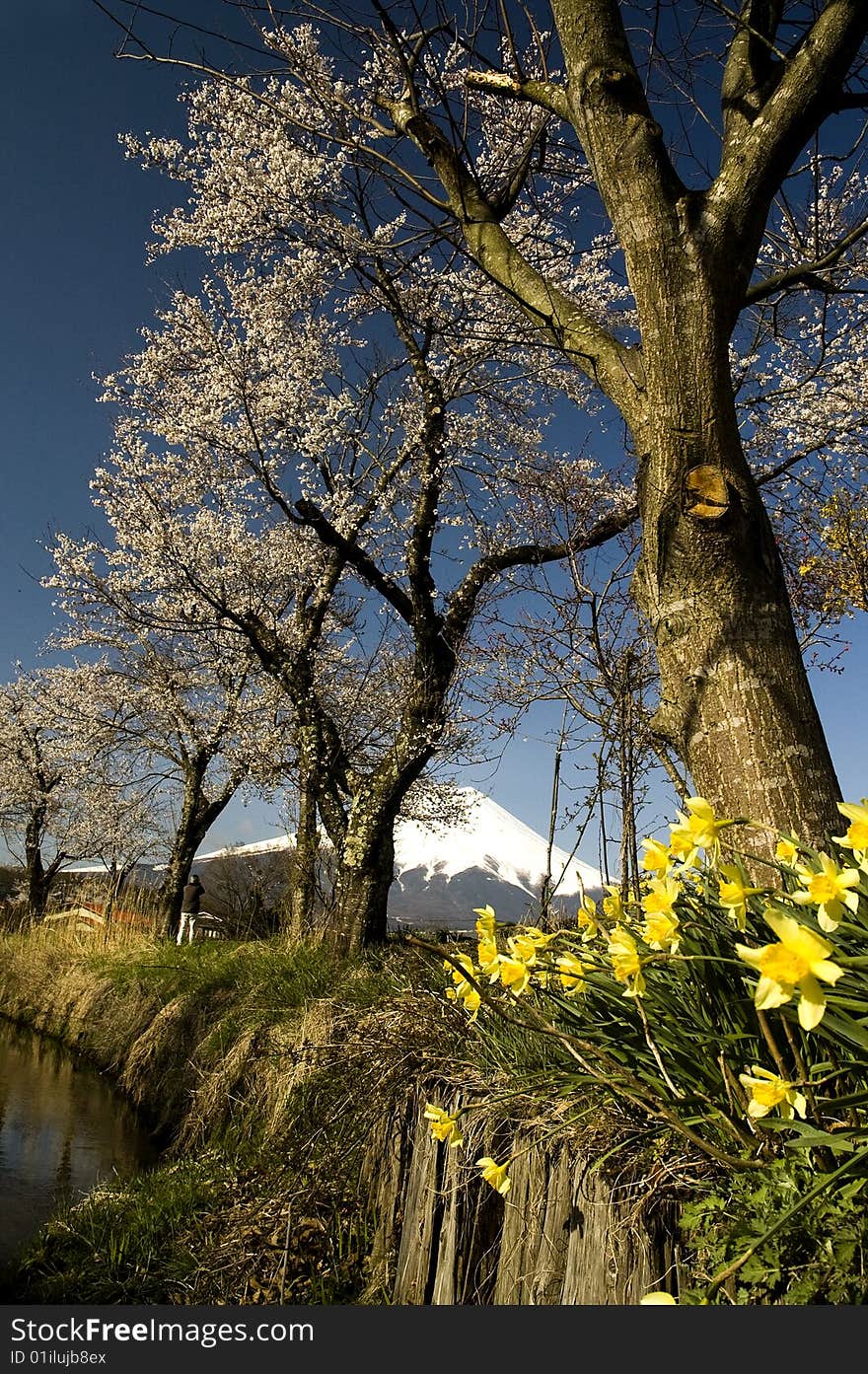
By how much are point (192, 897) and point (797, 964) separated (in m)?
13.9

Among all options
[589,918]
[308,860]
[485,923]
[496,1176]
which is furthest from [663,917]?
[308,860]

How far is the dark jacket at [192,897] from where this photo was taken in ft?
44.1

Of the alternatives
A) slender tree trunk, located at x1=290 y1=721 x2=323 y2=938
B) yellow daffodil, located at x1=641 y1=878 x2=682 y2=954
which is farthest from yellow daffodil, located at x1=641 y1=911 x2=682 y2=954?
slender tree trunk, located at x1=290 y1=721 x2=323 y2=938

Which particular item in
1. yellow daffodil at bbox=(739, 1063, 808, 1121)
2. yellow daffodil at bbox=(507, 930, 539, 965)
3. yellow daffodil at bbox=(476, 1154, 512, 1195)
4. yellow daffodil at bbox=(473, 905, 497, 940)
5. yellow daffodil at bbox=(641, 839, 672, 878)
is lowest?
yellow daffodil at bbox=(476, 1154, 512, 1195)

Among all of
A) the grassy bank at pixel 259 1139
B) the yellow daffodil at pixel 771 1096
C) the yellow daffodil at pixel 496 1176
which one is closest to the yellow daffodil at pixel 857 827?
the yellow daffodil at pixel 771 1096

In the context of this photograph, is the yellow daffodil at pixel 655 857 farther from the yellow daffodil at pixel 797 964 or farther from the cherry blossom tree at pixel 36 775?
the cherry blossom tree at pixel 36 775

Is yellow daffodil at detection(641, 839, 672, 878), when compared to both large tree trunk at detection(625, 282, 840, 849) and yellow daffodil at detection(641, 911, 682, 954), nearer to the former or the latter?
yellow daffodil at detection(641, 911, 682, 954)

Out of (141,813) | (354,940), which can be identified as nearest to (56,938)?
(354,940)

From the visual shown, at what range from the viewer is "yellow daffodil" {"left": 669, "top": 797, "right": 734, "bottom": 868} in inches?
47.8

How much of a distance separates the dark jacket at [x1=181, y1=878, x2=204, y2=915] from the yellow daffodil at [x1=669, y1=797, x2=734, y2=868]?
13305mm

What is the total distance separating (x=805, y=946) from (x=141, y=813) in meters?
24.0

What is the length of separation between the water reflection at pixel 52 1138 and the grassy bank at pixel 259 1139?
10.7 inches

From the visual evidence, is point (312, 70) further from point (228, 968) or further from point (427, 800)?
point (427, 800)

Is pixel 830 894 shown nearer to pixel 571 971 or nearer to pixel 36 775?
pixel 571 971
